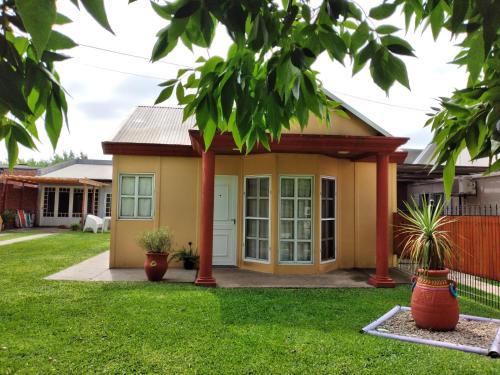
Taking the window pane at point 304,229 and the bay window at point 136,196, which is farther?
the bay window at point 136,196

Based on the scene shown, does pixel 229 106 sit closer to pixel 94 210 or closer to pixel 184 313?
pixel 184 313

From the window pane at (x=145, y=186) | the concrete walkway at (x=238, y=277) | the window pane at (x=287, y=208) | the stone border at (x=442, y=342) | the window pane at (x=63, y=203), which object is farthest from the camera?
the window pane at (x=63, y=203)

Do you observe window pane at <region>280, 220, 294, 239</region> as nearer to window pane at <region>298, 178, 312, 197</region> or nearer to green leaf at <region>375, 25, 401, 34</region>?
window pane at <region>298, 178, 312, 197</region>

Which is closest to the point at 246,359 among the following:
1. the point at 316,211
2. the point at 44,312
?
the point at 44,312

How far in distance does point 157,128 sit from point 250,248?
4302 mm

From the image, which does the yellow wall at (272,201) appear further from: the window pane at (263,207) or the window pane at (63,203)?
the window pane at (63,203)

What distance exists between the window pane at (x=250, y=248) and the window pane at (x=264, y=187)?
116 cm

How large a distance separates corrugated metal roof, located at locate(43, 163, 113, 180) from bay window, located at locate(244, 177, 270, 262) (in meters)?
16.5

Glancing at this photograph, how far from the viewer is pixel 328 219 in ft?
30.8

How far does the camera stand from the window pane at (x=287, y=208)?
8.96 meters

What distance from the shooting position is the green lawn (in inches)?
151

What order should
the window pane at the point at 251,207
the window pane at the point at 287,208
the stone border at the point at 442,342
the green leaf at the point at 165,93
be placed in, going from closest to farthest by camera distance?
the green leaf at the point at 165,93 → the stone border at the point at 442,342 → the window pane at the point at 287,208 → the window pane at the point at 251,207

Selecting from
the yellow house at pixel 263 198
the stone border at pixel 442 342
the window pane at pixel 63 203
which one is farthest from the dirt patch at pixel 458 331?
the window pane at pixel 63 203

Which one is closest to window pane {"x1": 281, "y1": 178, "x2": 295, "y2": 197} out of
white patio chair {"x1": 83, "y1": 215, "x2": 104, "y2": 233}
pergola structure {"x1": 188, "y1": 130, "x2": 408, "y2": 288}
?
pergola structure {"x1": 188, "y1": 130, "x2": 408, "y2": 288}
